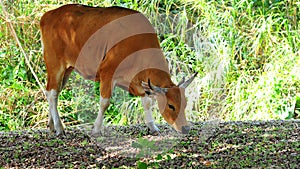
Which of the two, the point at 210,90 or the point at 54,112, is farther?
the point at 210,90

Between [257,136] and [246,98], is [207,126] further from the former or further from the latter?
[246,98]

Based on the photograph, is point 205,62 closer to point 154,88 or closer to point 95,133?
point 95,133

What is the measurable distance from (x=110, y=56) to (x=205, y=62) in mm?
3269

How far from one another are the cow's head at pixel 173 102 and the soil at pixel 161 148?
0.25 metres

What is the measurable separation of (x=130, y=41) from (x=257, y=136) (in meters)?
1.53

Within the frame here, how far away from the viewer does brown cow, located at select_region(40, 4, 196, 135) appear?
5.55m

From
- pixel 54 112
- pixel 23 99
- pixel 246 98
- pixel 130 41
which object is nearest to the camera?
pixel 130 41

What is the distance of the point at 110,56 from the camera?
589cm

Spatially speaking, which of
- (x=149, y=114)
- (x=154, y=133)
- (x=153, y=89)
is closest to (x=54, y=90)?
(x=149, y=114)

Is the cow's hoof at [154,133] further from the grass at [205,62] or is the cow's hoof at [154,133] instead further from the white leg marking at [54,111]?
the grass at [205,62]

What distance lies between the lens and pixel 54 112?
21.5 feet

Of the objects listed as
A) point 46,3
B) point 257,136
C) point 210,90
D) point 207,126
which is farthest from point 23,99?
point 257,136

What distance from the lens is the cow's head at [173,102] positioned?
5.48 meters

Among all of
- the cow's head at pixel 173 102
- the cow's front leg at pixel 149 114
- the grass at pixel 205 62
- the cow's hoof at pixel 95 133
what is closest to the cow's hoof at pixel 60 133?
the cow's hoof at pixel 95 133
